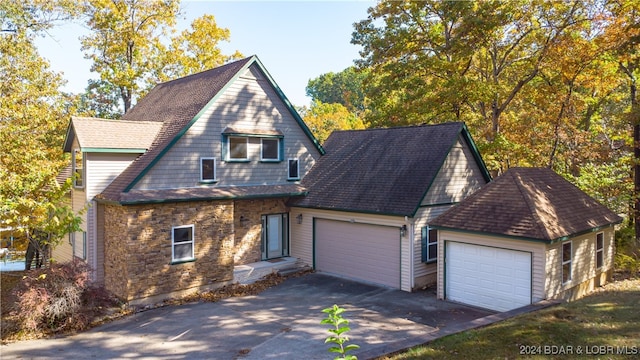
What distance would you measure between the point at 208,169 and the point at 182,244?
3.20 m

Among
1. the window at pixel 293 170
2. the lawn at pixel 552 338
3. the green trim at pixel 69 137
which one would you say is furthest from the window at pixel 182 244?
the lawn at pixel 552 338

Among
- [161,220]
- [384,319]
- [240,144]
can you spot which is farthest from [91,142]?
[384,319]

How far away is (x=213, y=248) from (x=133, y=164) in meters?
4.11

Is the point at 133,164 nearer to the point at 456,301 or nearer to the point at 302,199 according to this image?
the point at 302,199

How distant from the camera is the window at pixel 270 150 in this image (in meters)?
19.1

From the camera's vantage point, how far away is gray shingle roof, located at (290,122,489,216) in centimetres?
1675

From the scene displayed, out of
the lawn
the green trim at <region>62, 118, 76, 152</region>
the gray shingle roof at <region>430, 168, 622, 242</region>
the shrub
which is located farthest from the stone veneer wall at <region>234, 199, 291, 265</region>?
the shrub

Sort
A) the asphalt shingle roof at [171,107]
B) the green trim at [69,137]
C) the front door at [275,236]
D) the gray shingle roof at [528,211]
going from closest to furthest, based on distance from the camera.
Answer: the gray shingle roof at [528,211]
the asphalt shingle roof at [171,107]
the green trim at [69,137]
the front door at [275,236]

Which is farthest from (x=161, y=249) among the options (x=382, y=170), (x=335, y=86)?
(x=335, y=86)

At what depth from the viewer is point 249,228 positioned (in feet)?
61.2

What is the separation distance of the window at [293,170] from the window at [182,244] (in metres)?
5.79

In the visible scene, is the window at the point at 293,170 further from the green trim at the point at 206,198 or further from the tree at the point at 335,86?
the tree at the point at 335,86

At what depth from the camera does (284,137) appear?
19.8 meters

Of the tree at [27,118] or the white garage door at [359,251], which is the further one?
the white garage door at [359,251]
